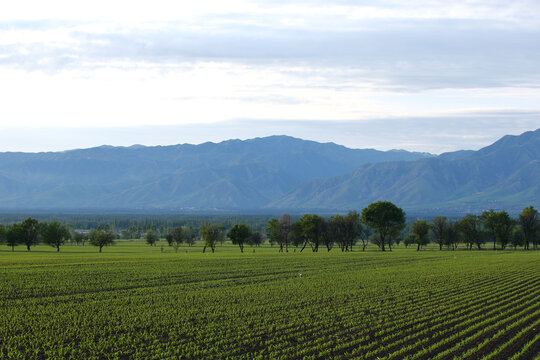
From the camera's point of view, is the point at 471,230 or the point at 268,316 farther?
the point at 471,230

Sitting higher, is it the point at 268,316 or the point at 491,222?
the point at 491,222

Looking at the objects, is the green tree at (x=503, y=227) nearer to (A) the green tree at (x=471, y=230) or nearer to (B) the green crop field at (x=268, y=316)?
(A) the green tree at (x=471, y=230)

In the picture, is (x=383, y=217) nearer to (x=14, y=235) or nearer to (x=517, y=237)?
(x=517, y=237)

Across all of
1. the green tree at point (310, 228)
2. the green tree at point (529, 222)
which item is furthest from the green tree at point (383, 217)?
the green tree at point (529, 222)

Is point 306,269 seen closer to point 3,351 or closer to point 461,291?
point 461,291

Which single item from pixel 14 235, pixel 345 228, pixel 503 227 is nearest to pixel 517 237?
pixel 503 227

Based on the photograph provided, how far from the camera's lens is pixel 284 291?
50.5m

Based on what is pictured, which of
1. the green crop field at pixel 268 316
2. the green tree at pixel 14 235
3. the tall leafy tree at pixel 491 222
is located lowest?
the green crop field at pixel 268 316

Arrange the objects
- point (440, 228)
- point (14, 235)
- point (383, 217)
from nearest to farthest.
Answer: point (383, 217) → point (14, 235) → point (440, 228)

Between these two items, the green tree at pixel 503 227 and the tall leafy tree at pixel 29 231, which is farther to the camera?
the green tree at pixel 503 227

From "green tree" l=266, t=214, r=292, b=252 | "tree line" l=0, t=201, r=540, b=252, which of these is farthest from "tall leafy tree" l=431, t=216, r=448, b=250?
"green tree" l=266, t=214, r=292, b=252

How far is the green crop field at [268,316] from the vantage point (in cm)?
2908

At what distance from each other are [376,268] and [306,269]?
9.62 meters

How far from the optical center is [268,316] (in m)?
37.8
